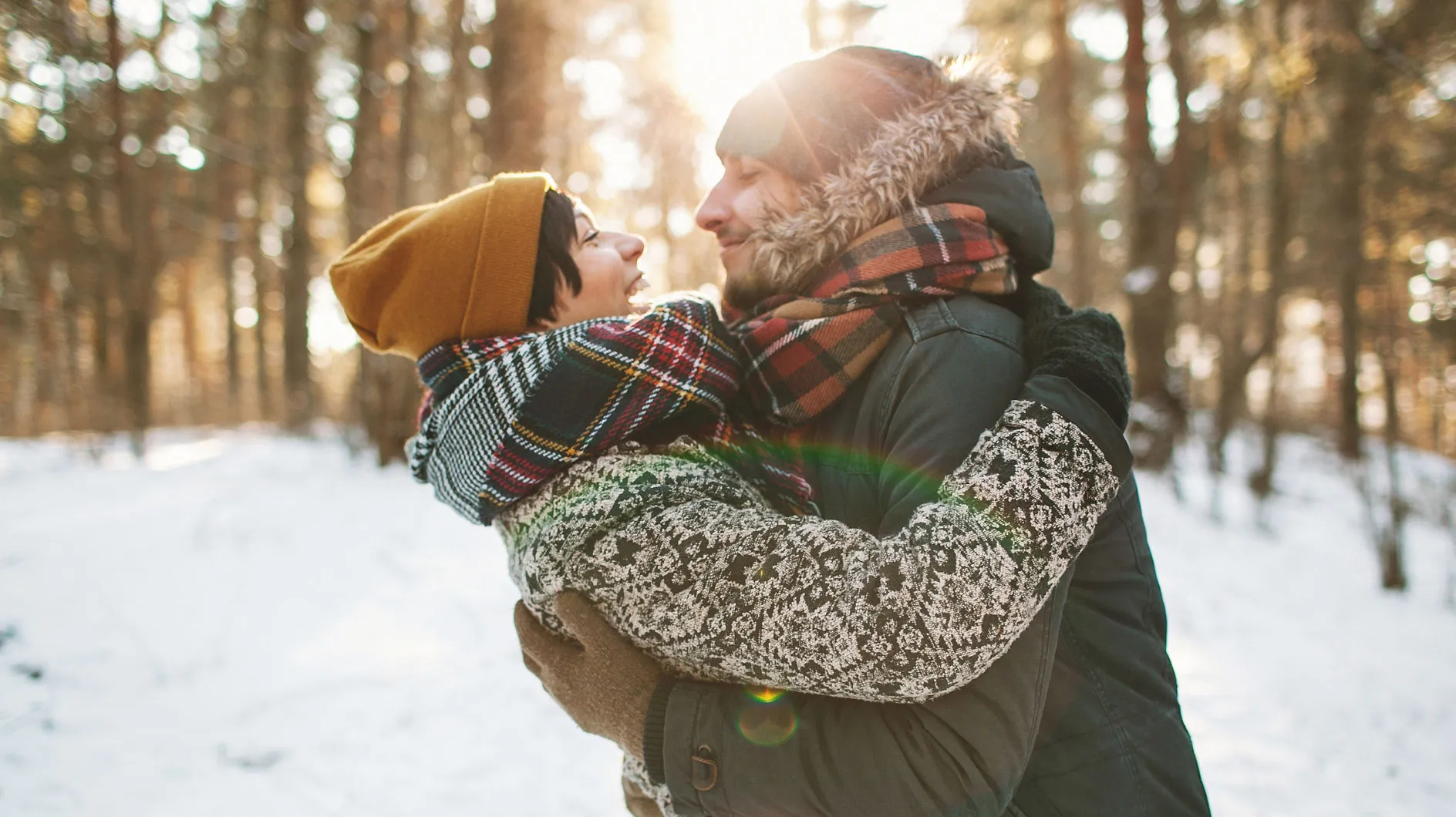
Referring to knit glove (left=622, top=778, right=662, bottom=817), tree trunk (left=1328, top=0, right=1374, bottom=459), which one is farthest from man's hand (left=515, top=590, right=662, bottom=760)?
tree trunk (left=1328, top=0, right=1374, bottom=459)

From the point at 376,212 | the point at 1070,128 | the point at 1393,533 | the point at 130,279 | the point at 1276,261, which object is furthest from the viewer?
the point at 1070,128

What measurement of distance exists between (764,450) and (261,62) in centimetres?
1617

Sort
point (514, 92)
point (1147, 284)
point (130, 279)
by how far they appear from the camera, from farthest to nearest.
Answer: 1. point (130, 279)
2. point (1147, 284)
3. point (514, 92)

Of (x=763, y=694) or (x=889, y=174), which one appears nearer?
(x=763, y=694)

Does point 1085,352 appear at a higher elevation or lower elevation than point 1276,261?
higher

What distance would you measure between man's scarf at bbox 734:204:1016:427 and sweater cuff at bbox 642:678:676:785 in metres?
0.53

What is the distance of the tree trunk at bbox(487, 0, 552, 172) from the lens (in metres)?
7.62

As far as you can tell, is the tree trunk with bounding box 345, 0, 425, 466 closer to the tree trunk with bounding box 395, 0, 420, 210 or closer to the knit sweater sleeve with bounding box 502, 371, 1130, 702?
the tree trunk with bounding box 395, 0, 420, 210

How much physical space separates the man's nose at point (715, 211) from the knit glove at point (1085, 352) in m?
0.64

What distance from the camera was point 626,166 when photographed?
1365 cm

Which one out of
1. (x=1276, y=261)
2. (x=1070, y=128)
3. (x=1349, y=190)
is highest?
(x=1070, y=128)

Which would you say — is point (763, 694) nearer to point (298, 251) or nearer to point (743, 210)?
point (743, 210)

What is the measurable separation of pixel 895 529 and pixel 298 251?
1301 centimetres

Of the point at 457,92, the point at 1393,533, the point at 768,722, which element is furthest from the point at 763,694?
the point at 457,92
